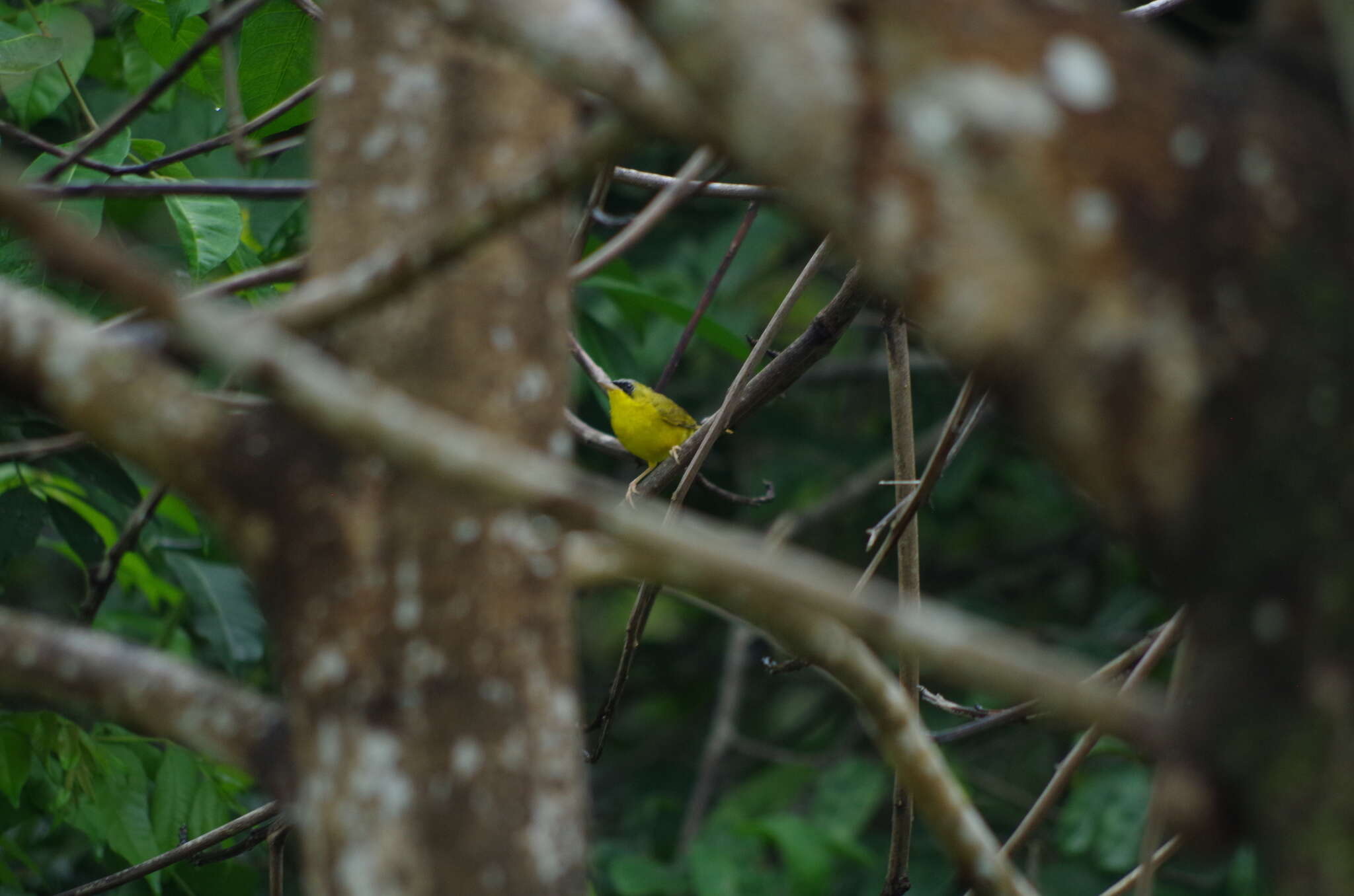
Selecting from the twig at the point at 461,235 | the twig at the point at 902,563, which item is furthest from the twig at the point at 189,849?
the twig at the point at 461,235

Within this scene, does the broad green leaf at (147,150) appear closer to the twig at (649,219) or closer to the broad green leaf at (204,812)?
the broad green leaf at (204,812)

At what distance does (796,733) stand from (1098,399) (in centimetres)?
597

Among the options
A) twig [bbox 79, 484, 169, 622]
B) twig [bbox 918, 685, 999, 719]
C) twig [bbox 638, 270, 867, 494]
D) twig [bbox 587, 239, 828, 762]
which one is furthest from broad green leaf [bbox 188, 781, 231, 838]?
twig [bbox 918, 685, 999, 719]

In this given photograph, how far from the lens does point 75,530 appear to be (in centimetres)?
347

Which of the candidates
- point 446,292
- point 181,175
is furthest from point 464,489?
point 181,175

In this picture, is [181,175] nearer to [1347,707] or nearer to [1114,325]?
[1114,325]

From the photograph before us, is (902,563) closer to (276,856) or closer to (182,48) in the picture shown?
(276,856)

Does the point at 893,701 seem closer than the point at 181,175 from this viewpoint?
Yes

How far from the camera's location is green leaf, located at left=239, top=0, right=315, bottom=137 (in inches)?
128

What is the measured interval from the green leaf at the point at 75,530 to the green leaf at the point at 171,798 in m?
0.70

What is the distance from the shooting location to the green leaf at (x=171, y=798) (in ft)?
10.0

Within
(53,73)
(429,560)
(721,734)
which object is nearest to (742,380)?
(429,560)

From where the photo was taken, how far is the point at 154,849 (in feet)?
9.89

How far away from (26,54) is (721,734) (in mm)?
4329
